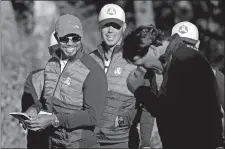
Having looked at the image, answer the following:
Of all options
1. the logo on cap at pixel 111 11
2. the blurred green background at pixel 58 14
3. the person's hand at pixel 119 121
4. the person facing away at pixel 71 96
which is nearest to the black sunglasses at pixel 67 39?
the person facing away at pixel 71 96

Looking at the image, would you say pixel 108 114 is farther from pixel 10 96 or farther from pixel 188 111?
pixel 10 96

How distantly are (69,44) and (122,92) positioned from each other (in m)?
0.70

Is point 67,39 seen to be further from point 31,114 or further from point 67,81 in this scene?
point 31,114

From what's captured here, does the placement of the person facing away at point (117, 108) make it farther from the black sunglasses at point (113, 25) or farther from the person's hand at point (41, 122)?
the person's hand at point (41, 122)

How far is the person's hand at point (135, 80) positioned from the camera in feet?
17.2

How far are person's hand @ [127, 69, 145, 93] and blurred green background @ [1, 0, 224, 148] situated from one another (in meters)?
5.88

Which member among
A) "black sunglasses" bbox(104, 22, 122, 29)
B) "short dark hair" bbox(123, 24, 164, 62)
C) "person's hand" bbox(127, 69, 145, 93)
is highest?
"black sunglasses" bbox(104, 22, 122, 29)

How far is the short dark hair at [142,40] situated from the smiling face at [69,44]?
49 centimetres

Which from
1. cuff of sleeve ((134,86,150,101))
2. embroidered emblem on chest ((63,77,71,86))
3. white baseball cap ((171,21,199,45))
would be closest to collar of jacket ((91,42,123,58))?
white baseball cap ((171,21,199,45))

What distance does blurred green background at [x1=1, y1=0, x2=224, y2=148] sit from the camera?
43.0 ft

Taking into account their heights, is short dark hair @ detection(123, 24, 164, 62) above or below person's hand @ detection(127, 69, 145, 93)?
above

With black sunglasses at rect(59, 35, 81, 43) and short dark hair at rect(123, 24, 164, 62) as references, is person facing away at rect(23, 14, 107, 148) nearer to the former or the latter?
black sunglasses at rect(59, 35, 81, 43)

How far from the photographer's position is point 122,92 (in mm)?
5824

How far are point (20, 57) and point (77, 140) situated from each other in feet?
26.4
